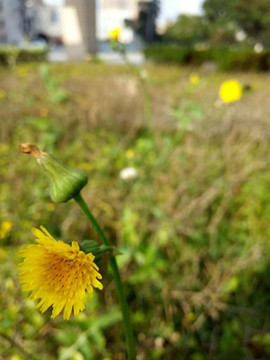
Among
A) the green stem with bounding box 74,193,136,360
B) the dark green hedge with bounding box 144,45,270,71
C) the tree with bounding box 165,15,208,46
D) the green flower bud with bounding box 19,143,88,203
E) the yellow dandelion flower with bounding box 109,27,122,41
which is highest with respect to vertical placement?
the yellow dandelion flower with bounding box 109,27,122,41

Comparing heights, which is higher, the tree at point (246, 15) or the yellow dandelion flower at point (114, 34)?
the yellow dandelion flower at point (114, 34)

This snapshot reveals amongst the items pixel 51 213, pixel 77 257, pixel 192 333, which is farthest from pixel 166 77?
pixel 77 257

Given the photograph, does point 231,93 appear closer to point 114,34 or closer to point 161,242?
point 114,34

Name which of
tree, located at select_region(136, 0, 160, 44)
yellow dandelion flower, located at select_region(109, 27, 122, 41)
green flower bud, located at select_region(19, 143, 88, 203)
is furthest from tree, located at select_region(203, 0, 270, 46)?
green flower bud, located at select_region(19, 143, 88, 203)

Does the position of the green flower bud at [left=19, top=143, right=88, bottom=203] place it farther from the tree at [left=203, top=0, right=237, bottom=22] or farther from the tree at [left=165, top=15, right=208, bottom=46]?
the tree at [left=165, top=15, right=208, bottom=46]

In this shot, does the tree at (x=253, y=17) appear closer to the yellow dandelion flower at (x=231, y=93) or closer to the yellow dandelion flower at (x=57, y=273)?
the yellow dandelion flower at (x=231, y=93)

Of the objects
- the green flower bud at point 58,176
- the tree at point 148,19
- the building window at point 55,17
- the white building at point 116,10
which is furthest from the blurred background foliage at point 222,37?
the building window at point 55,17

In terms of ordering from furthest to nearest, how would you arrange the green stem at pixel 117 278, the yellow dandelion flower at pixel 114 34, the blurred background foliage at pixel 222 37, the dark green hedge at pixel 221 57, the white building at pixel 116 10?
the white building at pixel 116 10
the blurred background foliage at pixel 222 37
the dark green hedge at pixel 221 57
the yellow dandelion flower at pixel 114 34
the green stem at pixel 117 278
